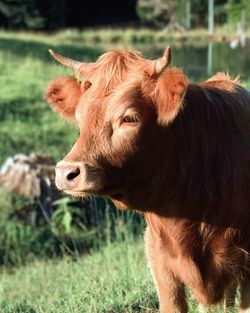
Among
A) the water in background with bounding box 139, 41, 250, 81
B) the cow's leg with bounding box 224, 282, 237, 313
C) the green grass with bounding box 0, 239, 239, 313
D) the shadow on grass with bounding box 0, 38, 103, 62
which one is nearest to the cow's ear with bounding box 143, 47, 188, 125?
the cow's leg with bounding box 224, 282, 237, 313

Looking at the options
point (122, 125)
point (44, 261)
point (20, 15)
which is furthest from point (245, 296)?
point (20, 15)

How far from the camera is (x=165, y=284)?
383 centimetres

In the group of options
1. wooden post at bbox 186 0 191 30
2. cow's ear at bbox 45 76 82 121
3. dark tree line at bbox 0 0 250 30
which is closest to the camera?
cow's ear at bbox 45 76 82 121

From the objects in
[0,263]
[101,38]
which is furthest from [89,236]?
[101,38]

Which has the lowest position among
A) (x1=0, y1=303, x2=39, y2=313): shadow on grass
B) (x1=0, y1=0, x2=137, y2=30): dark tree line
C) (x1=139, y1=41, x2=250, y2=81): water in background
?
(x1=0, y1=0, x2=137, y2=30): dark tree line

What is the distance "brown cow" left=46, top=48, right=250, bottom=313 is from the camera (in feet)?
11.0

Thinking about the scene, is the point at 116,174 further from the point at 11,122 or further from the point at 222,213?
the point at 11,122

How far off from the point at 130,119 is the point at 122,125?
45 mm

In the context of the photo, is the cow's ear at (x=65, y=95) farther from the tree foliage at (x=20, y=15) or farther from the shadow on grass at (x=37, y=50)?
the tree foliage at (x=20, y=15)

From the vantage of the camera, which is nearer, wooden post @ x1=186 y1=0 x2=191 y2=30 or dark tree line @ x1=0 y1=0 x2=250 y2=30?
wooden post @ x1=186 y1=0 x2=191 y2=30

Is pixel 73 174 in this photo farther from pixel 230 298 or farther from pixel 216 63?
pixel 216 63

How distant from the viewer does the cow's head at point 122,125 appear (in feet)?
10.8

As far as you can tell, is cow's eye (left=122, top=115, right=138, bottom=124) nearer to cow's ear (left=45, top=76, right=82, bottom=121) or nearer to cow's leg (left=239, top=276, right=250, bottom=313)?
cow's ear (left=45, top=76, right=82, bottom=121)

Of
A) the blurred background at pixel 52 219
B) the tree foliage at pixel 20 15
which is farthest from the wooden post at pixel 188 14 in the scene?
the tree foliage at pixel 20 15
